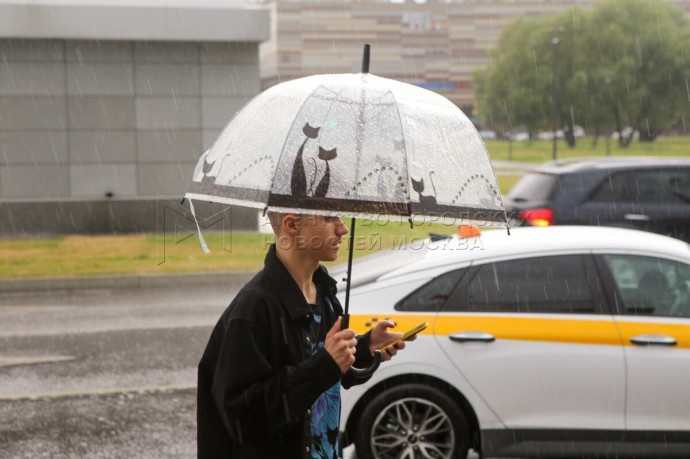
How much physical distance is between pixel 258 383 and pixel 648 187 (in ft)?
39.4

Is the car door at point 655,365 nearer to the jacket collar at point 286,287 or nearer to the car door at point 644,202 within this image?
the jacket collar at point 286,287

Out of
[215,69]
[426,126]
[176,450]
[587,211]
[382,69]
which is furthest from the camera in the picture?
[382,69]

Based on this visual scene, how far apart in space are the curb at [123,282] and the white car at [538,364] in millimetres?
8858

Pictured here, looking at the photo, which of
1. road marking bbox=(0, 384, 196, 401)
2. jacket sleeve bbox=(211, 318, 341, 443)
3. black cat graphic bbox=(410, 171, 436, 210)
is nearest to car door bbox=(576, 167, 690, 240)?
road marking bbox=(0, 384, 196, 401)

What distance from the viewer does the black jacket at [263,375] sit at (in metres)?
2.78

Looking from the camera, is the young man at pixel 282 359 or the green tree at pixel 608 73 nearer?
the young man at pixel 282 359

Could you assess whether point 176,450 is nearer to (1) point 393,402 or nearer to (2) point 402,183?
(1) point 393,402

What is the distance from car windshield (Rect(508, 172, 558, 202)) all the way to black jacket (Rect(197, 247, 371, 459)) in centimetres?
1087

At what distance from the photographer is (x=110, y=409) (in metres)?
7.46


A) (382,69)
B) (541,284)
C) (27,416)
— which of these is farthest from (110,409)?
(382,69)

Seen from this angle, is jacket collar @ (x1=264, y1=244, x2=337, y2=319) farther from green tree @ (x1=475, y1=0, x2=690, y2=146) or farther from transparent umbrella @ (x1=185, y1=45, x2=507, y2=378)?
green tree @ (x1=475, y1=0, x2=690, y2=146)

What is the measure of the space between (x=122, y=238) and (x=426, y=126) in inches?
682

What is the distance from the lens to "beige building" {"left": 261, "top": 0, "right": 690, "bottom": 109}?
139 meters

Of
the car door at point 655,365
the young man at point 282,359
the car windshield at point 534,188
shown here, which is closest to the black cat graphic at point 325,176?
the young man at point 282,359
